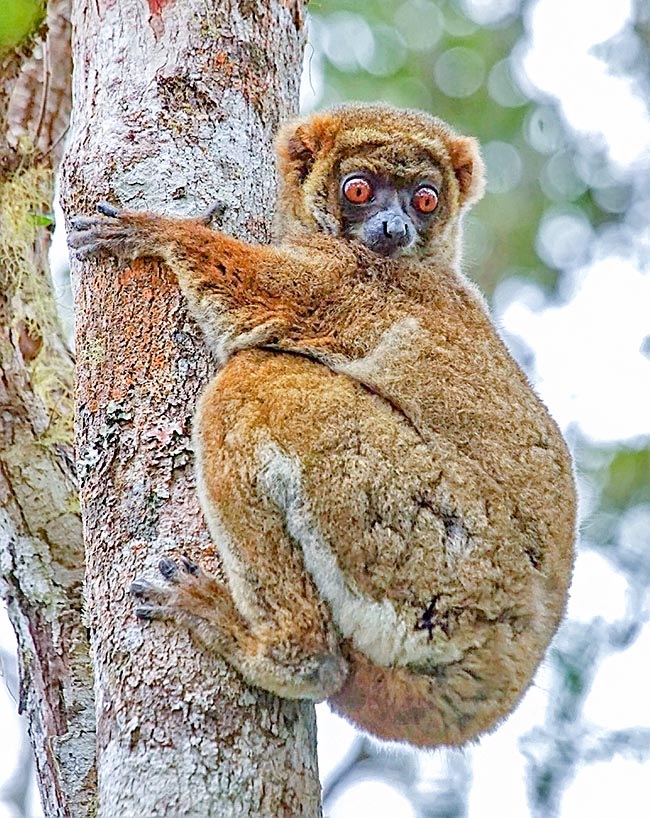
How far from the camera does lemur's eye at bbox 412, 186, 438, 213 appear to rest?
6125 mm

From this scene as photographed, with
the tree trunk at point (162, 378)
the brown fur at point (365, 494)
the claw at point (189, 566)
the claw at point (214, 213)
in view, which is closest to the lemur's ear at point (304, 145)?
the tree trunk at point (162, 378)

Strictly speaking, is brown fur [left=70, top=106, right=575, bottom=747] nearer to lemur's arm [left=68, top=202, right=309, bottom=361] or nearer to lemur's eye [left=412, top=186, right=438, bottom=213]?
lemur's arm [left=68, top=202, right=309, bottom=361]

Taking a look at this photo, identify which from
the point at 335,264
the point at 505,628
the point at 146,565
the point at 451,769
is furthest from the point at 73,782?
the point at 451,769

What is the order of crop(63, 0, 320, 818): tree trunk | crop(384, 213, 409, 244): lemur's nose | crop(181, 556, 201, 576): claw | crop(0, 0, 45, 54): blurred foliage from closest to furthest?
crop(63, 0, 320, 818): tree trunk
crop(181, 556, 201, 576): claw
crop(0, 0, 45, 54): blurred foliage
crop(384, 213, 409, 244): lemur's nose

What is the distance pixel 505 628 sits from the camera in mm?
4430

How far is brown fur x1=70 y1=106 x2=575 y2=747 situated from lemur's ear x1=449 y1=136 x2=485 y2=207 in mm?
1424

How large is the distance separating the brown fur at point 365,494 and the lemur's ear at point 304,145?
910 mm

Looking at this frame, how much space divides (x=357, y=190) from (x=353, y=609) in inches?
102

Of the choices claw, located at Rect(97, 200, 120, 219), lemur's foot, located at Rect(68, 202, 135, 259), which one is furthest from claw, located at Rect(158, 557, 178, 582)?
claw, located at Rect(97, 200, 120, 219)

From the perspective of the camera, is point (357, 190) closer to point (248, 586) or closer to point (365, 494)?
point (365, 494)

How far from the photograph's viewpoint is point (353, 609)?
4.26 metres

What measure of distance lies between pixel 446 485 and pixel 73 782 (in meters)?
2.53

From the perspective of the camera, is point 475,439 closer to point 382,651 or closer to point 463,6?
point 382,651

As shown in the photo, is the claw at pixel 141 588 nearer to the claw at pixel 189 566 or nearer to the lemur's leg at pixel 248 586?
the lemur's leg at pixel 248 586
